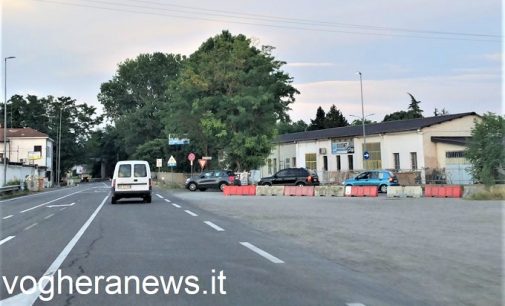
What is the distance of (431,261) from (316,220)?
7.07 m

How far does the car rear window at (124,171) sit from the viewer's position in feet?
74.6

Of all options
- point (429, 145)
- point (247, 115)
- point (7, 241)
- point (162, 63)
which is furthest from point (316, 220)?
point (162, 63)

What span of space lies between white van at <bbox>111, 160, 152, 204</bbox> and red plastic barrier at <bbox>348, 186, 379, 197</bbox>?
1270 cm

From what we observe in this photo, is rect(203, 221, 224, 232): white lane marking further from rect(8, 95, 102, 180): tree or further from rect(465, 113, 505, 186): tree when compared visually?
rect(8, 95, 102, 180): tree

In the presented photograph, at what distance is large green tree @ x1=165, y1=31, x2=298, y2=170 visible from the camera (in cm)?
4038

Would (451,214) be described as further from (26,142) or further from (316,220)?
(26,142)

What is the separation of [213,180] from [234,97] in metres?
6.90

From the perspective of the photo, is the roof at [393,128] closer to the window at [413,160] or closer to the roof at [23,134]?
the window at [413,160]

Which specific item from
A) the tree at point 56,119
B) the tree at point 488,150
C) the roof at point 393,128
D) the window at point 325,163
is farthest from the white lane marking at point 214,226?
the tree at point 56,119

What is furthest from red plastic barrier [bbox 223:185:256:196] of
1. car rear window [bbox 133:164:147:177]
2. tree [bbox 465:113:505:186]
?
tree [bbox 465:113:505:186]

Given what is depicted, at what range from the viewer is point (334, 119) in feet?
302

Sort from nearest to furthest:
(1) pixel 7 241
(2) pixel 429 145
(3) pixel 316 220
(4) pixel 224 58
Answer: (1) pixel 7 241
(3) pixel 316 220
(4) pixel 224 58
(2) pixel 429 145

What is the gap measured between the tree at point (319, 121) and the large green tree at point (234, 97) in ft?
160

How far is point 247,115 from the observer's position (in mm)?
39812
